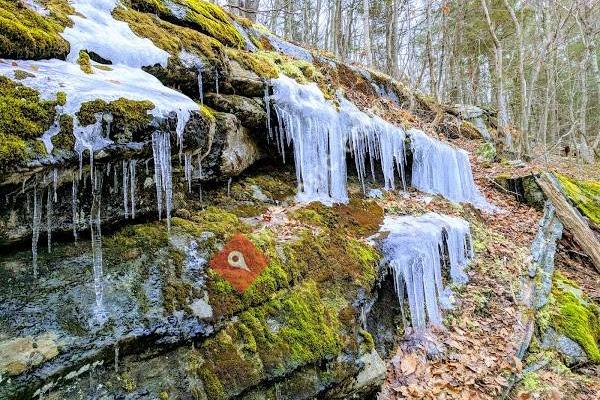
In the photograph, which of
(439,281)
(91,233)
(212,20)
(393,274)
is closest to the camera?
(91,233)

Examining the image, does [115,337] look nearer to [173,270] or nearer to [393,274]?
[173,270]

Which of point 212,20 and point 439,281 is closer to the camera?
point 439,281

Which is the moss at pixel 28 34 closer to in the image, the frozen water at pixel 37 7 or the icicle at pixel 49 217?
the frozen water at pixel 37 7

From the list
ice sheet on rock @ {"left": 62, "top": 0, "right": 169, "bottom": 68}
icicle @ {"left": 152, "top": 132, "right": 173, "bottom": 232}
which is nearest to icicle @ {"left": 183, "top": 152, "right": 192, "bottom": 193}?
icicle @ {"left": 152, "top": 132, "right": 173, "bottom": 232}

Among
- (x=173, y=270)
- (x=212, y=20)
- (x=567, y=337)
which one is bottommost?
(x=567, y=337)

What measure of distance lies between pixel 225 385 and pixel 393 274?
2.81 metres

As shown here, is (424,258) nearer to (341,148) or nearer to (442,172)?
(341,148)

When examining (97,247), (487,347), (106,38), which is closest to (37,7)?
(106,38)

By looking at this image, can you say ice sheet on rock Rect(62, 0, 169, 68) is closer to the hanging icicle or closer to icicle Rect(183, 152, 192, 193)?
icicle Rect(183, 152, 192, 193)

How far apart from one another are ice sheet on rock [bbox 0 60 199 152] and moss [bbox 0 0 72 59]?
0.10 m

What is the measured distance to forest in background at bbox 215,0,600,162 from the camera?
12734 millimetres

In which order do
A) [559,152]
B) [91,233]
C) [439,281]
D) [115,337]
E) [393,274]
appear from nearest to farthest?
[115,337] → [91,233] → [393,274] → [439,281] → [559,152]

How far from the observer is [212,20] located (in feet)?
20.2

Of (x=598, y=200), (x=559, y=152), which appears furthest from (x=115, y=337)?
(x=559, y=152)
